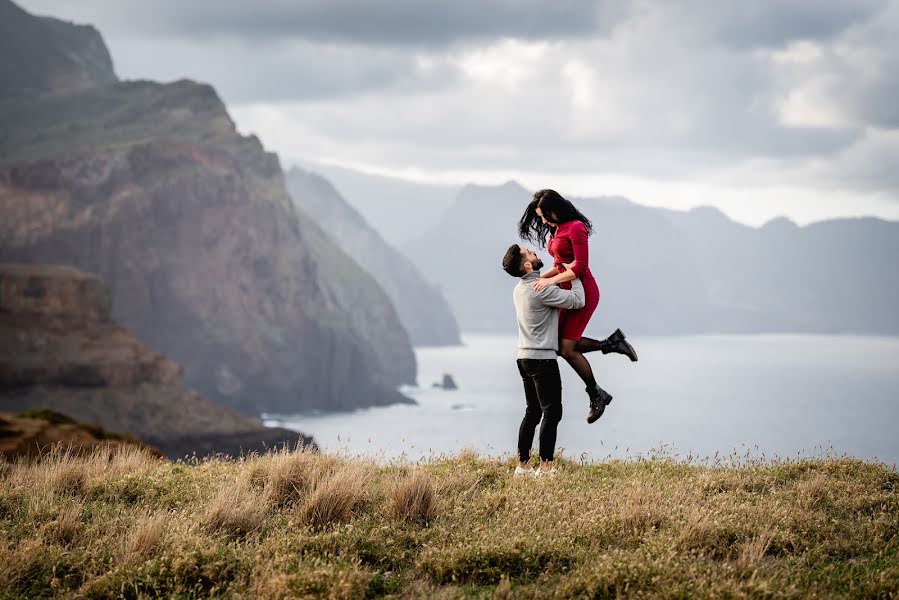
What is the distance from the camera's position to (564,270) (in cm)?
985

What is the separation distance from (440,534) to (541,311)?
292 cm

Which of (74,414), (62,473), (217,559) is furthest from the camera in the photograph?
(74,414)

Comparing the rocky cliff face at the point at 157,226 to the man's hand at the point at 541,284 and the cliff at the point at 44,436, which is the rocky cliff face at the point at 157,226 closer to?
the cliff at the point at 44,436

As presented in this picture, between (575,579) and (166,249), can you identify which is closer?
(575,579)

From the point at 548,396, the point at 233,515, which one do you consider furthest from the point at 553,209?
the point at 233,515

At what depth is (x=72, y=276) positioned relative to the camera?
117250mm

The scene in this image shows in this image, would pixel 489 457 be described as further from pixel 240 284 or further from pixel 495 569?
pixel 240 284

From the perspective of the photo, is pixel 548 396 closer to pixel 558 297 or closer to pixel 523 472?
pixel 523 472

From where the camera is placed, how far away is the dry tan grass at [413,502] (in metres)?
8.14

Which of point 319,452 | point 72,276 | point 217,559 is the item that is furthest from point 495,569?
point 72,276

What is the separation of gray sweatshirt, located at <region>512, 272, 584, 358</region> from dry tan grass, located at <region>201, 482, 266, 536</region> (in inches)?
129

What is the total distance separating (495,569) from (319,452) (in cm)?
439

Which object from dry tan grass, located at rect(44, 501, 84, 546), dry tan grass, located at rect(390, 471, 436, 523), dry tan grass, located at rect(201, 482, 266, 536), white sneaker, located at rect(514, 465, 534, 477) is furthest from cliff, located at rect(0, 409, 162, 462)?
dry tan grass, located at rect(390, 471, 436, 523)

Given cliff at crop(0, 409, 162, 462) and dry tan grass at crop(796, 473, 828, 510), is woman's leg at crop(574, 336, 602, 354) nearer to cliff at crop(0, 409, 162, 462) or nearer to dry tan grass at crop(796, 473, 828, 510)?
dry tan grass at crop(796, 473, 828, 510)
